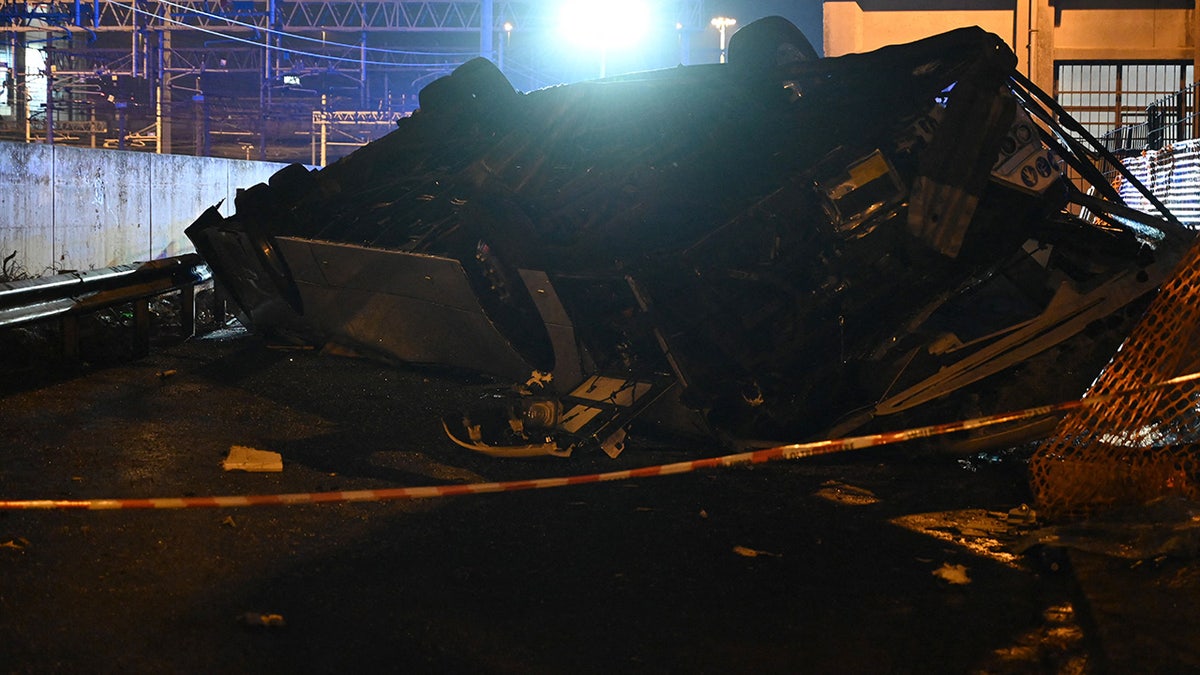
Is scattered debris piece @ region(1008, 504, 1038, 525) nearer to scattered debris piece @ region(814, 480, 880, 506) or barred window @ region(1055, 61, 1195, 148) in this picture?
scattered debris piece @ region(814, 480, 880, 506)

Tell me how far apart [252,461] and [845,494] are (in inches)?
126

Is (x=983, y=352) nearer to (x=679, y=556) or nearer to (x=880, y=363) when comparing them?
(x=880, y=363)

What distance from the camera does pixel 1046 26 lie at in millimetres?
22125

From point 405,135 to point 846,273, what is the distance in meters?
5.00

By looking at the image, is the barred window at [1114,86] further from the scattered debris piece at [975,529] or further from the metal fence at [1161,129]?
the scattered debris piece at [975,529]

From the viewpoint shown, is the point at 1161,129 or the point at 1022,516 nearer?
the point at 1022,516

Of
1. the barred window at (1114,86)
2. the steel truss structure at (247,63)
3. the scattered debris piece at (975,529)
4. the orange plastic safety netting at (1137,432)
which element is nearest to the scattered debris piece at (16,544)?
the scattered debris piece at (975,529)

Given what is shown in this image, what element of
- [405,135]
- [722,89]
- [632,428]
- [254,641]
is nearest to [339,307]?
[405,135]

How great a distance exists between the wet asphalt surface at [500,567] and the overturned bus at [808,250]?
1.34 feet

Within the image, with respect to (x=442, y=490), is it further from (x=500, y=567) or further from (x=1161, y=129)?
(x=1161, y=129)

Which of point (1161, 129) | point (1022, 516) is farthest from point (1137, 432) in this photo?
point (1161, 129)

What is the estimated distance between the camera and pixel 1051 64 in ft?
73.0

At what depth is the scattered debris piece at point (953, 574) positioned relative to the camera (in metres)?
4.80

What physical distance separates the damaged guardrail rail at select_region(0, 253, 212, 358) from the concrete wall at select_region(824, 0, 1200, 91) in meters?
14.1
